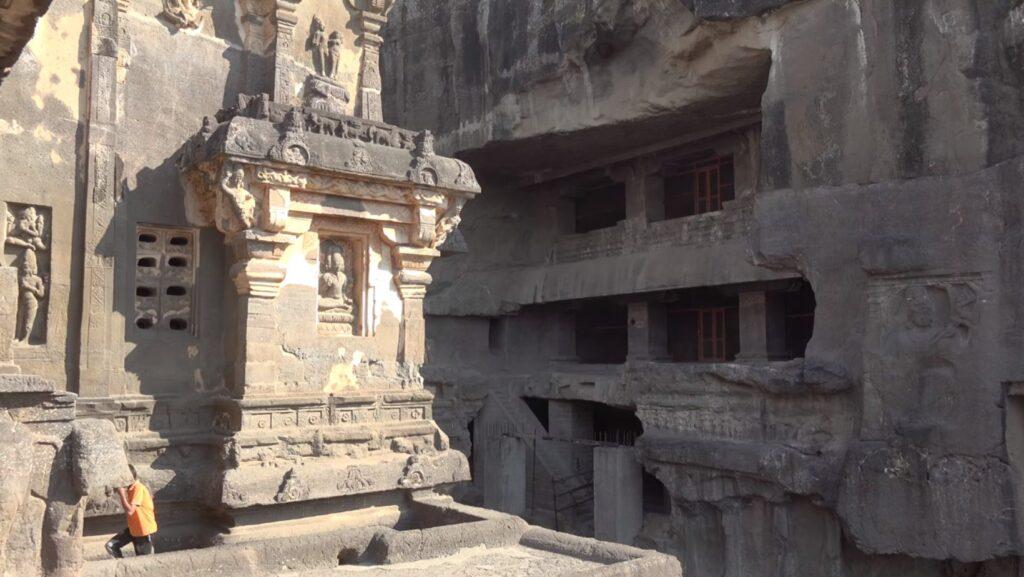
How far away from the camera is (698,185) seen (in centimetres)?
1680

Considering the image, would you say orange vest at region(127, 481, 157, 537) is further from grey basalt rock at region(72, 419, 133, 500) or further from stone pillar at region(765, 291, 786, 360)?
stone pillar at region(765, 291, 786, 360)

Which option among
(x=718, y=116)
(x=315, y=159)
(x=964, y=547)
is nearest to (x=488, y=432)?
(x=718, y=116)

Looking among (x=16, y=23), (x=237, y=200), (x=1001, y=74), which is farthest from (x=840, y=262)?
(x=16, y=23)

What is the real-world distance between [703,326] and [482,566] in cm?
1189

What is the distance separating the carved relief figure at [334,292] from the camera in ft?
26.0

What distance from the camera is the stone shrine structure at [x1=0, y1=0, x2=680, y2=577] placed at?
6781 mm

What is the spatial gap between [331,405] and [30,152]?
3.14m

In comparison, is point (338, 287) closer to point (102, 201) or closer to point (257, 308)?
point (257, 308)

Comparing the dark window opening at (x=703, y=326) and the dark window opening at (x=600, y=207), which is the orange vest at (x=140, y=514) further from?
the dark window opening at (x=600, y=207)

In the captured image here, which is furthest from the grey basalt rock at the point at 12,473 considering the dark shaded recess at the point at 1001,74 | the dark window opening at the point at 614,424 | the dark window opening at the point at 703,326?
the dark window opening at the point at 614,424

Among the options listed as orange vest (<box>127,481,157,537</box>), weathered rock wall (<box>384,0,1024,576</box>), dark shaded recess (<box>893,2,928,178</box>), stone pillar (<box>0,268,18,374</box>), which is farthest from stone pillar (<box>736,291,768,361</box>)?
stone pillar (<box>0,268,18,374</box>)

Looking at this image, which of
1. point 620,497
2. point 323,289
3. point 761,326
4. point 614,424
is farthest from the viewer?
point 614,424

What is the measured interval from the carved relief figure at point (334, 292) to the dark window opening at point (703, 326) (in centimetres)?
949

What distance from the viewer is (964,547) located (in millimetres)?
9328
